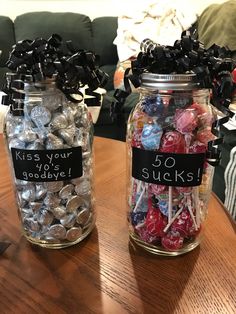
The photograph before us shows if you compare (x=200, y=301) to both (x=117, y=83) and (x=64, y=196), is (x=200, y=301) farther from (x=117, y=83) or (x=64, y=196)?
(x=117, y=83)

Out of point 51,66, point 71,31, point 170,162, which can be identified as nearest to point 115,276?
point 170,162

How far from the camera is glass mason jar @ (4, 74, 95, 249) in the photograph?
46cm

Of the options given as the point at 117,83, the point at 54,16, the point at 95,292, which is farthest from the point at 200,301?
the point at 54,16

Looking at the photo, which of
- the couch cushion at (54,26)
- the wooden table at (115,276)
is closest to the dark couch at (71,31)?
the couch cushion at (54,26)

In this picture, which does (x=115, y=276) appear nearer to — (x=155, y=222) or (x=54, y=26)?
(x=155, y=222)

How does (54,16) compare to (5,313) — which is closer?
(5,313)

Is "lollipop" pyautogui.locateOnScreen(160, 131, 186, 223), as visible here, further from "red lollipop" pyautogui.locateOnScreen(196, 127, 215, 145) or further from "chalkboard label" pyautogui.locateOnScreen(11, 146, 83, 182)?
"chalkboard label" pyautogui.locateOnScreen(11, 146, 83, 182)

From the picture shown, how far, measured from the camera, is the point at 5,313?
1.32 ft

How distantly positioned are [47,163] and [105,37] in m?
2.17

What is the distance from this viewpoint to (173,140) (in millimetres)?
440

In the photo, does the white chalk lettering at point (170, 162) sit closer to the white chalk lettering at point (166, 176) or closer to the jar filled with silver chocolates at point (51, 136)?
the white chalk lettering at point (166, 176)

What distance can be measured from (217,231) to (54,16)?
2210 mm

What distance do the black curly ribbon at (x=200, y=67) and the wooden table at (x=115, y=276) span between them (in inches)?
6.2

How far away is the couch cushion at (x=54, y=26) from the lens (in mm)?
2295
